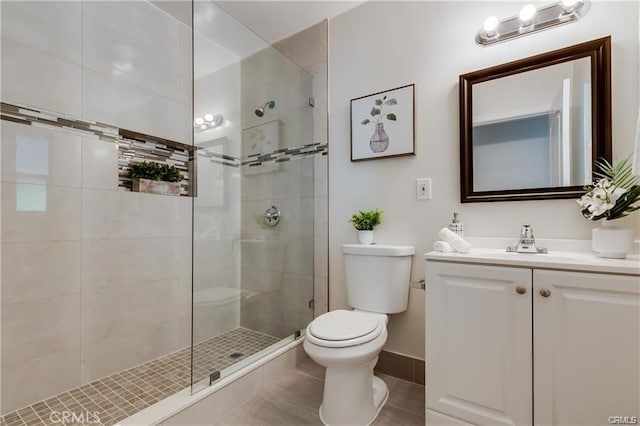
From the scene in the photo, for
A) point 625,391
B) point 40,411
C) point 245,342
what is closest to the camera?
point 625,391

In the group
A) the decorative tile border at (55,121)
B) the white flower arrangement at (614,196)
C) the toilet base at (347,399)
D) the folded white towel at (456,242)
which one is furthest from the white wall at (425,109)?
the decorative tile border at (55,121)

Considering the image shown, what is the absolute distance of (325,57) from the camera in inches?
83.8

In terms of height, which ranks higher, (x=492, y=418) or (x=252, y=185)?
(x=252, y=185)

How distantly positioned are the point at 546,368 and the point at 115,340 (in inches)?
84.9

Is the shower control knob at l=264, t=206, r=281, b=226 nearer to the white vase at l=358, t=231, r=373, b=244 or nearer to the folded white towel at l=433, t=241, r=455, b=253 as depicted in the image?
the white vase at l=358, t=231, r=373, b=244

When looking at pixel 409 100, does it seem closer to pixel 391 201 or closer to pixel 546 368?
pixel 391 201

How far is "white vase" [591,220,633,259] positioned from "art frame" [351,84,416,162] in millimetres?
908

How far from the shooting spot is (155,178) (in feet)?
6.39

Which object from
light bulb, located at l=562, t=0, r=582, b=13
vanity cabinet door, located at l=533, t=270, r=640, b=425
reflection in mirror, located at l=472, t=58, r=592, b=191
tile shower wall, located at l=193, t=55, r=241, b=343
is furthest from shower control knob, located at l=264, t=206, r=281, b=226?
light bulb, located at l=562, t=0, r=582, b=13

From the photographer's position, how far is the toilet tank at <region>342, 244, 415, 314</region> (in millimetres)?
1603

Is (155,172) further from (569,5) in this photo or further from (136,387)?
(569,5)

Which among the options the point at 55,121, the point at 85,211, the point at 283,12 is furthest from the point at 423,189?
the point at 55,121

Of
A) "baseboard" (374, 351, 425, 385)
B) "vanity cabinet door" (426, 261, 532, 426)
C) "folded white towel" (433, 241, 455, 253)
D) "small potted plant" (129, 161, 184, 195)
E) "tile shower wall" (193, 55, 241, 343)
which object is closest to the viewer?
"vanity cabinet door" (426, 261, 532, 426)

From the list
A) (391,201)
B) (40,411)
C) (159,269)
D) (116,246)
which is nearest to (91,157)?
(116,246)
